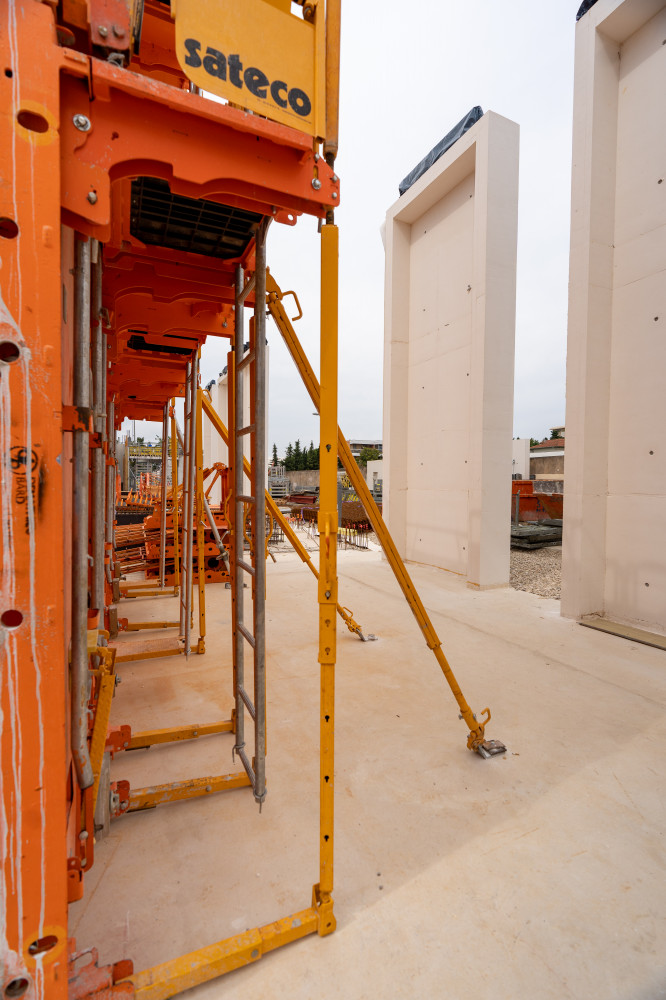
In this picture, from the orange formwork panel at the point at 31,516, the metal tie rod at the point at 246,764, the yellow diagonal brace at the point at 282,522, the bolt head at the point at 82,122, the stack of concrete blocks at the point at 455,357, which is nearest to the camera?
the orange formwork panel at the point at 31,516

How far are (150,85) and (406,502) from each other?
959cm

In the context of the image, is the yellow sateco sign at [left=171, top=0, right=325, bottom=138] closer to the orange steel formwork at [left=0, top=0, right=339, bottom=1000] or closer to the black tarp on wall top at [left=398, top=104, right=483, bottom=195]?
the orange steel formwork at [left=0, top=0, right=339, bottom=1000]

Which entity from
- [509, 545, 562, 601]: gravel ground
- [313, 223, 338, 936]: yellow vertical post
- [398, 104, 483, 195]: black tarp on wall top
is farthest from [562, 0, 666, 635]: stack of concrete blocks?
[313, 223, 338, 936]: yellow vertical post

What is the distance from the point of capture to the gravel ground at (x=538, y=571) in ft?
26.5

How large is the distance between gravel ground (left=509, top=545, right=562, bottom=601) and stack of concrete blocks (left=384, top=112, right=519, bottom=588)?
1.97 feet

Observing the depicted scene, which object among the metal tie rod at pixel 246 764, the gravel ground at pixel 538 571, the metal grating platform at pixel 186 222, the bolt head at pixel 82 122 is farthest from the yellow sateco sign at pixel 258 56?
the gravel ground at pixel 538 571

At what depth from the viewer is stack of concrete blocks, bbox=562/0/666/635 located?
5637 mm

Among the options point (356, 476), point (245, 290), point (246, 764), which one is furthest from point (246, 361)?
point (246, 764)

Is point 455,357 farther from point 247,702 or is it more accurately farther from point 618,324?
point 247,702

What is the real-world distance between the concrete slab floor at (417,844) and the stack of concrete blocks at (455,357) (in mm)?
4271

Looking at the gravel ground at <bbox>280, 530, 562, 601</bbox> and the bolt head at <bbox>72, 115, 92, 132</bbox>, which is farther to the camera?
the gravel ground at <bbox>280, 530, 562, 601</bbox>

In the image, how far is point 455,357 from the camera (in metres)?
8.98

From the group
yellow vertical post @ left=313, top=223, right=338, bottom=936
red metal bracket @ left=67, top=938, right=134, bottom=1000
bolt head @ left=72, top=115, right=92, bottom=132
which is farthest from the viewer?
yellow vertical post @ left=313, top=223, right=338, bottom=936

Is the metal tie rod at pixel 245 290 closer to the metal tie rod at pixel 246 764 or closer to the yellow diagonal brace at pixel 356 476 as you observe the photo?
the yellow diagonal brace at pixel 356 476
